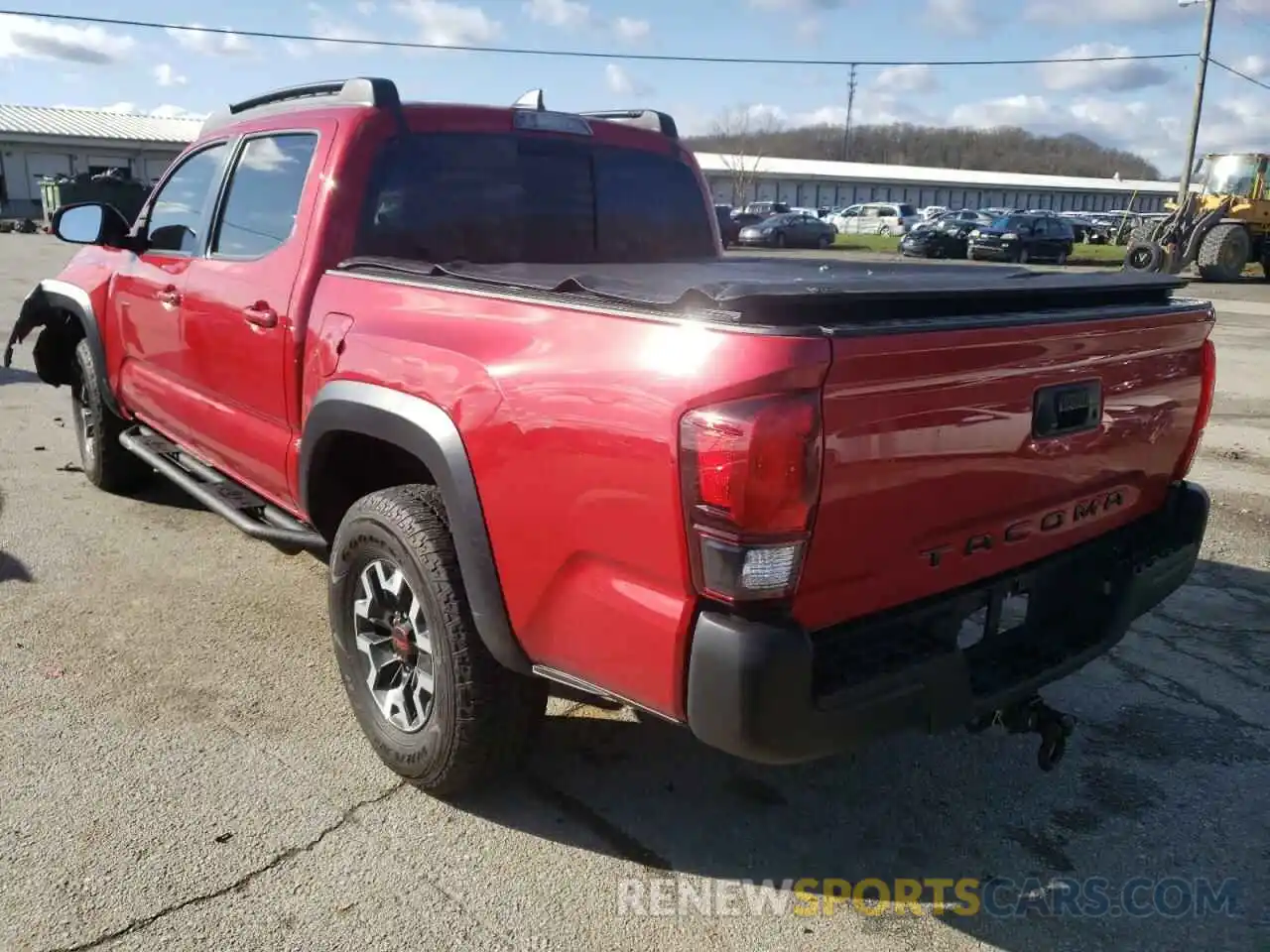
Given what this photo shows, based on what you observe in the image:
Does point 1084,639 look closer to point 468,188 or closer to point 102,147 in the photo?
point 468,188

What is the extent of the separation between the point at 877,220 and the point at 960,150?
8812 cm

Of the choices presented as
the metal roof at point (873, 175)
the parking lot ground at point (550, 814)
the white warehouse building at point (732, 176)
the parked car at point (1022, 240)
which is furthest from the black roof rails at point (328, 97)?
the metal roof at point (873, 175)

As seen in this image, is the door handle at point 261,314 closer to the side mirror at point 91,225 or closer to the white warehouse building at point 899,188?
the side mirror at point 91,225

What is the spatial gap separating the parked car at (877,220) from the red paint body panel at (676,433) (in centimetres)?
4848

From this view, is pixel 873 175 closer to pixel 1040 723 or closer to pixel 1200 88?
pixel 1200 88

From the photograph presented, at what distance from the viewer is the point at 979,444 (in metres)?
2.44

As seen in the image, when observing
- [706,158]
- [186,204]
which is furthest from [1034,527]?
[706,158]

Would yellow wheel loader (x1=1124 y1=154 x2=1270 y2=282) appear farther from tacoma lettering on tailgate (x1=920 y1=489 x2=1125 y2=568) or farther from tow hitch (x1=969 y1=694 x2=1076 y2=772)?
tow hitch (x1=969 y1=694 x2=1076 y2=772)

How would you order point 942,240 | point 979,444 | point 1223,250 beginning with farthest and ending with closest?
point 942,240
point 1223,250
point 979,444

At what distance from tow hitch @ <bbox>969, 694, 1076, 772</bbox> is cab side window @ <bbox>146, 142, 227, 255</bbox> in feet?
11.4

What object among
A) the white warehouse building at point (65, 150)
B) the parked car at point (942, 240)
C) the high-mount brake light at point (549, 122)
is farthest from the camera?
the white warehouse building at point (65, 150)

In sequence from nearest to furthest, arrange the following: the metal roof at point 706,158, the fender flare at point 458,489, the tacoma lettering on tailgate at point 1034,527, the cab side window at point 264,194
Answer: the tacoma lettering on tailgate at point 1034,527 < the fender flare at point 458,489 < the cab side window at point 264,194 < the metal roof at point 706,158

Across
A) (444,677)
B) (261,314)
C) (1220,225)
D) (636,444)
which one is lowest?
(444,677)

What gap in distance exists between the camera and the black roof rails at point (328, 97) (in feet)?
11.7
